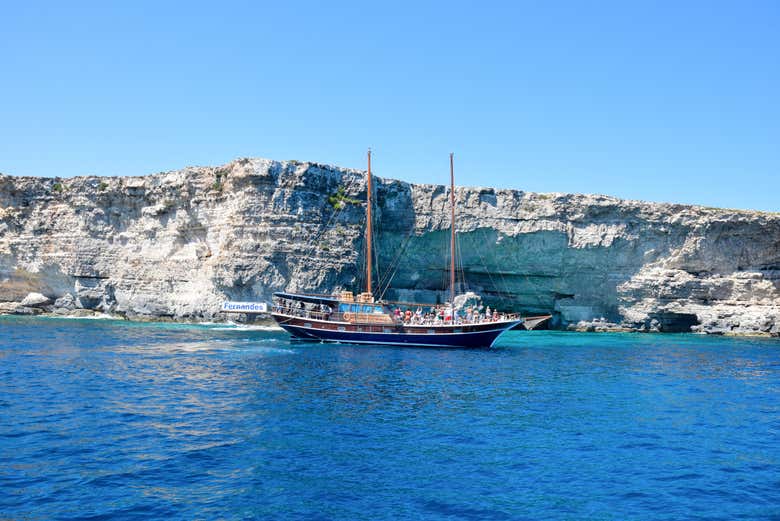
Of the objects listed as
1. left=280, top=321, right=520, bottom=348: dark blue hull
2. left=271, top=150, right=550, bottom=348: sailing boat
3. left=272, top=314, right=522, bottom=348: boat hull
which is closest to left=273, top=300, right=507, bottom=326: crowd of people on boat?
left=271, top=150, right=550, bottom=348: sailing boat

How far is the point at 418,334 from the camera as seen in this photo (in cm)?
4503

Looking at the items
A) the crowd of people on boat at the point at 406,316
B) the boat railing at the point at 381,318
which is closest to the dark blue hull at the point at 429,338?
the boat railing at the point at 381,318

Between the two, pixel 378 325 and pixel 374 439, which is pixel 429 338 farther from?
pixel 374 439

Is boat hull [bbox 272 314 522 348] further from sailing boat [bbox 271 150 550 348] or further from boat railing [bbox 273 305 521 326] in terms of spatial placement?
boat railing [bbox 273 305 521 326]

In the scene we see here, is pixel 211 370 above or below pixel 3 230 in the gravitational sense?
below

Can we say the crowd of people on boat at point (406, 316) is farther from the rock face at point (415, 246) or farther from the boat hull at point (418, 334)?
the rock face at point (415, 246)

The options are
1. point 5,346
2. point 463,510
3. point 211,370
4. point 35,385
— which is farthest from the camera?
point 5,346

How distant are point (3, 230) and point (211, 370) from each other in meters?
48.6

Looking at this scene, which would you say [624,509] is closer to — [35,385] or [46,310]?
[35,385]

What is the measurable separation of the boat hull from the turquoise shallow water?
9912 mm

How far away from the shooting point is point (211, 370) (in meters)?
29.4

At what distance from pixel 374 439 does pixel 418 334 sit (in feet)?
88.7

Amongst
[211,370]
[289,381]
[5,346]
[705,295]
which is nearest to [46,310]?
[5,346]

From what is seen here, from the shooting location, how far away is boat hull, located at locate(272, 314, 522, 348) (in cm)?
4500
